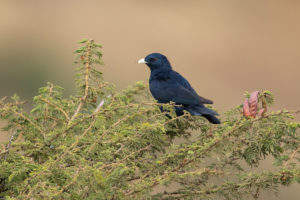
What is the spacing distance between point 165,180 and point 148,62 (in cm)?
341

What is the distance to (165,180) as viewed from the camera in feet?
6.37

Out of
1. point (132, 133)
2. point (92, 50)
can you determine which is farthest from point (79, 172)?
point (92, 50)

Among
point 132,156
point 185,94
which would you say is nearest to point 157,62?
point 185,94

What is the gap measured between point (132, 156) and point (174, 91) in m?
2.33

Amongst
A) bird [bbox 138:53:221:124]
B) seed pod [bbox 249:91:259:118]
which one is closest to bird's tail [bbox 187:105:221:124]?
bird [bbox 138:53:221:124]

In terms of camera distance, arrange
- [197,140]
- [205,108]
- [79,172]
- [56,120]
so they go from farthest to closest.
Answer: [205,108], [56,120], [197,140], [79,172]

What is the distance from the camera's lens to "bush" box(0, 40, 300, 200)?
76.8 inches

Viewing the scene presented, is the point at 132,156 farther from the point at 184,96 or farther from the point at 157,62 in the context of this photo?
the point at 157,62

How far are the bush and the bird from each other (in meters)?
0.93

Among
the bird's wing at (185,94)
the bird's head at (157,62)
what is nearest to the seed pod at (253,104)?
the bird's wing at (185,94)

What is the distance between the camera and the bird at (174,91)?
3803 mm

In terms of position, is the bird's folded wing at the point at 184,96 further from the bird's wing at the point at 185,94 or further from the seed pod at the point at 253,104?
the seed pod at the point at 253,104

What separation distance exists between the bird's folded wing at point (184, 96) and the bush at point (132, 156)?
117 cm

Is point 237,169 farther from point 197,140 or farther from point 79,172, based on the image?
point 79,172
